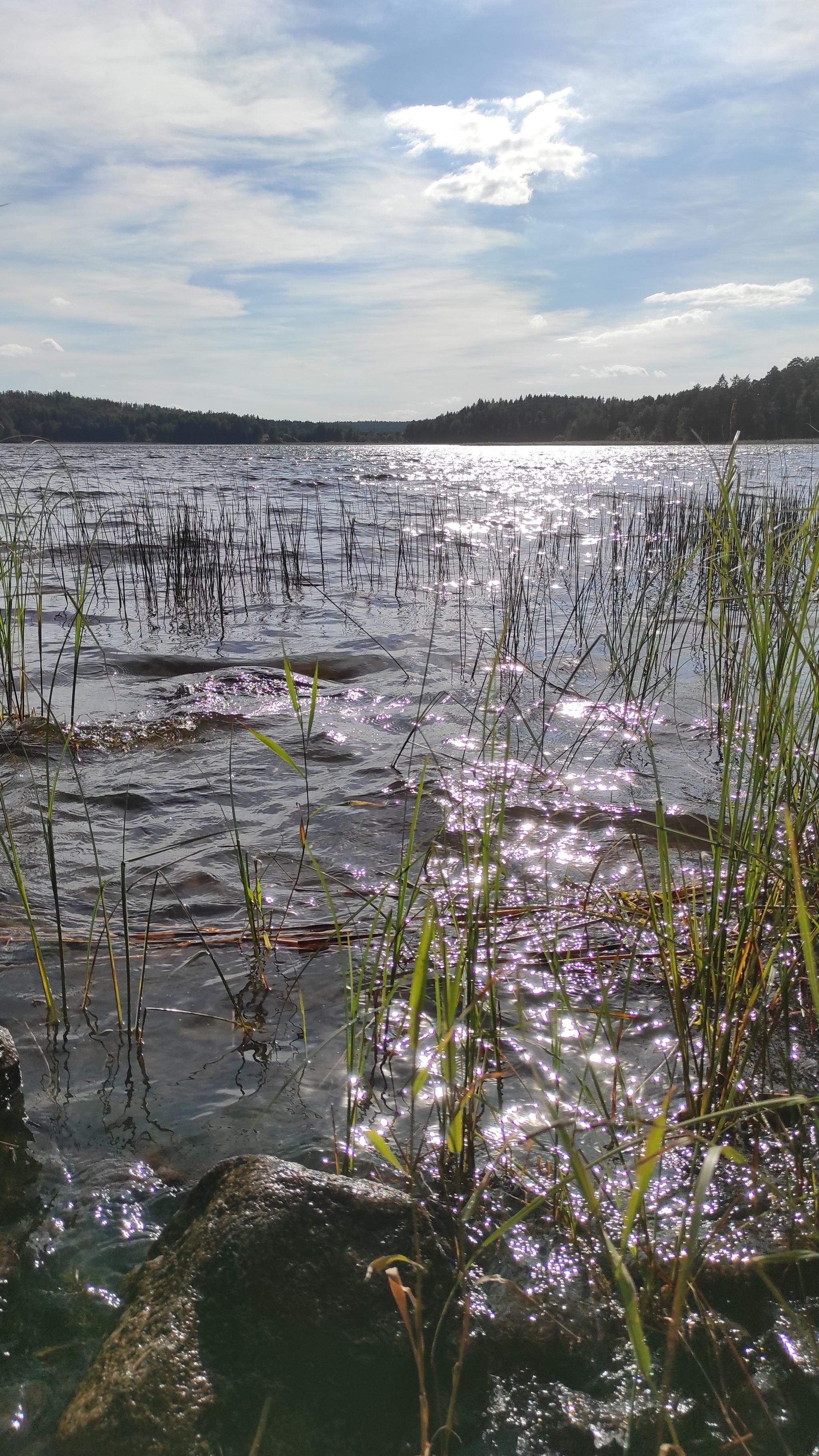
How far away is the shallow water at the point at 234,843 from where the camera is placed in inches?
70.0

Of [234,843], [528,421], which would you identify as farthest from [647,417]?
[234,843]

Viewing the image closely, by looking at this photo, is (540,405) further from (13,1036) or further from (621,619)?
(13,1036)

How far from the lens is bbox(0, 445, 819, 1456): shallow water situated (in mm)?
1777

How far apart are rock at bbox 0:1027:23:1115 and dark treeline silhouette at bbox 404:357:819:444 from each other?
32281 millimetres

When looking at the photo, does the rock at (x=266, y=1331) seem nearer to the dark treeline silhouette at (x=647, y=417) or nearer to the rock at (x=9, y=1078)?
the rock at (x=9, y=1078)

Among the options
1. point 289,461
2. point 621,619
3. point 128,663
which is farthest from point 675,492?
point 289,461

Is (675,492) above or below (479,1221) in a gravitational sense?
above

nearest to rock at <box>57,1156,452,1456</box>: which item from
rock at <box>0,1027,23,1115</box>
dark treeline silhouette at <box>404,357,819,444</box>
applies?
rock at <box>0,1027,23,1115</box>

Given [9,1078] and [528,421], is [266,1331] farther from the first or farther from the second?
[528,421]

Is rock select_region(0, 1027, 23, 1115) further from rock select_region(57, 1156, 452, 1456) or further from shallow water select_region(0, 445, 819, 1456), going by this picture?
rock select_region(57, 1156, 452, 1456)

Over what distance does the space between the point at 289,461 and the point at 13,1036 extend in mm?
51074

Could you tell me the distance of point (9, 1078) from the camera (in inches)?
85.6

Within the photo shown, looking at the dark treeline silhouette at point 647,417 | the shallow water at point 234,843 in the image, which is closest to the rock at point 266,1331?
the shallow water at point 234,843

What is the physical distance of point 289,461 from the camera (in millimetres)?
50406
